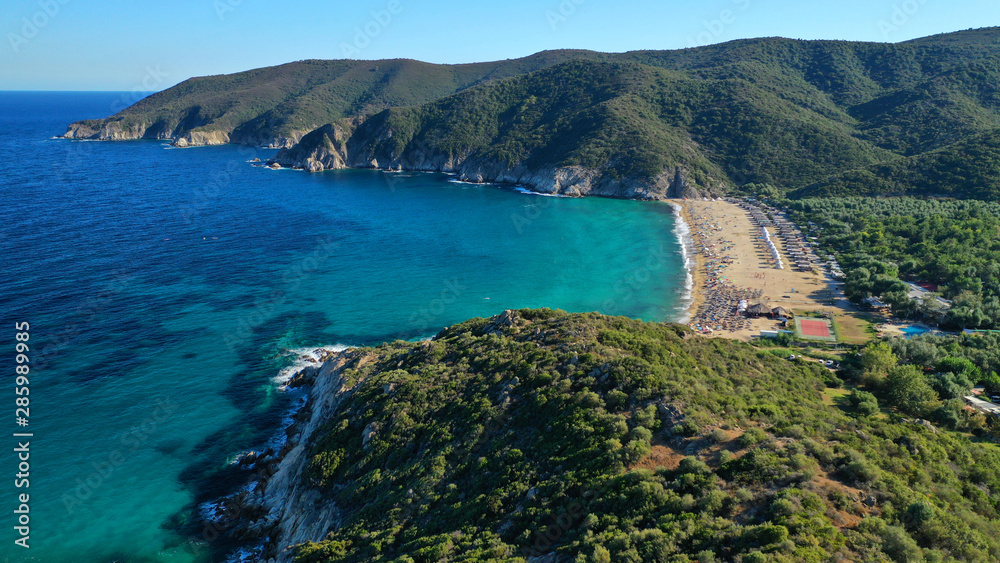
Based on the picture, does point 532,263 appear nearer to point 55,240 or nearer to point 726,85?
point 55,240

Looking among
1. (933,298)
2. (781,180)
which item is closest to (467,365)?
(933,298)

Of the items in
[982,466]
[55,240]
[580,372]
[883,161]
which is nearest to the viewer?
[982,466]

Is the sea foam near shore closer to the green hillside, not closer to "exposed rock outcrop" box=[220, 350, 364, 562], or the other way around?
the green hillside

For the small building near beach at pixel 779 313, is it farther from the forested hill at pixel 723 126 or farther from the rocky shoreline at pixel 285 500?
the forested hill at pixel 723 126

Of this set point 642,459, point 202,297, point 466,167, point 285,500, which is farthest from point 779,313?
point 466,167

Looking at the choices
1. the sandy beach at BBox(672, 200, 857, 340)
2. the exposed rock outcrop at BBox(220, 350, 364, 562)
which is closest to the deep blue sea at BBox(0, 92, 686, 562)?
the exposed rock outcrop at BBox(220, 350, 364, 562)

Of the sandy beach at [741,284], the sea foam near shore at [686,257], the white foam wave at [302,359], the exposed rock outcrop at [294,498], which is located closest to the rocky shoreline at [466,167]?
the sea foam near shore at [686,257]

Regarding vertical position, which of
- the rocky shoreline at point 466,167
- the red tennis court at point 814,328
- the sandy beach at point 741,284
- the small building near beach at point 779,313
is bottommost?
the red tennis court at point 814,328

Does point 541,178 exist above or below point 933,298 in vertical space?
above
